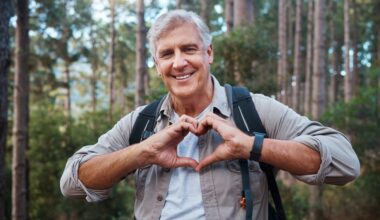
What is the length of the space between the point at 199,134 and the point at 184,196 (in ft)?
1.00

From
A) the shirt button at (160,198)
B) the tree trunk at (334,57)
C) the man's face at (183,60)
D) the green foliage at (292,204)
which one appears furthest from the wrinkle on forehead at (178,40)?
the tree trunk at (334,57)

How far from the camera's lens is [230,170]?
211 cm

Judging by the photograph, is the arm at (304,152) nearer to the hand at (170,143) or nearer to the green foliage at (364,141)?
the hand at (170,143)

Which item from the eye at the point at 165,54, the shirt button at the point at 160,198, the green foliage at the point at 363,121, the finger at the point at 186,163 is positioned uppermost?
the eye at the point at 165,54

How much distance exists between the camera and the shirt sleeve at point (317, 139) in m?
1.94

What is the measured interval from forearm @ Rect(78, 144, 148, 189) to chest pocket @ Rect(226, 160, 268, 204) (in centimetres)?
40

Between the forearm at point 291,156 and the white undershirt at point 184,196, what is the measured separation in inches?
14.3

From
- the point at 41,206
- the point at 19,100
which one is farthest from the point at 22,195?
the point at 41,206

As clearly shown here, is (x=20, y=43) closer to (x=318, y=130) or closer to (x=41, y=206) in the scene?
(x=41, y=206)

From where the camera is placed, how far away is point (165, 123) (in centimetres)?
232

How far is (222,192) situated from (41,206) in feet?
44.2

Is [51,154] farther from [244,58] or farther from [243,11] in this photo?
[244,58]

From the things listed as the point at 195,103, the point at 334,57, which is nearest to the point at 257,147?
the point at 195,103

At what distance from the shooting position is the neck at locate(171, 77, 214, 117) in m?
2.29
